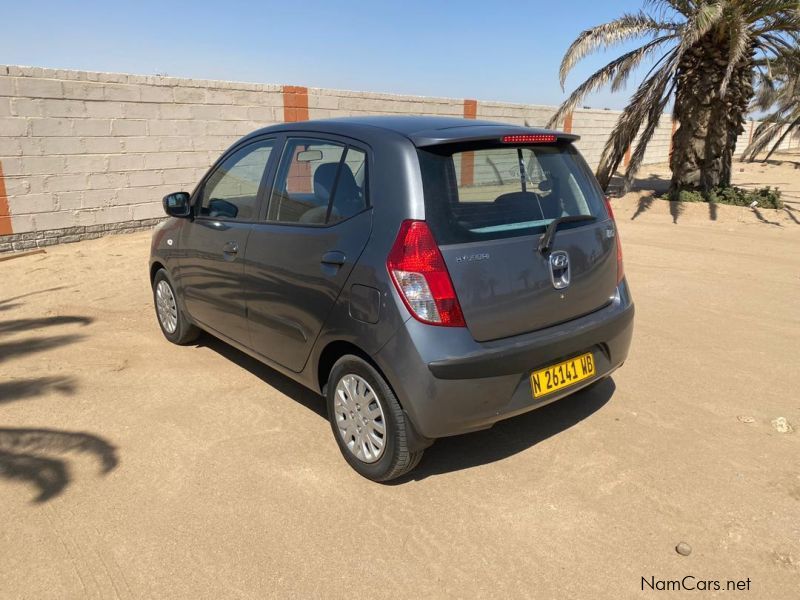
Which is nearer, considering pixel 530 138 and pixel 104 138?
pixel 530 138

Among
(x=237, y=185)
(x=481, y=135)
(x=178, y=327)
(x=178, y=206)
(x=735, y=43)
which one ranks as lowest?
(x=178, y=327)

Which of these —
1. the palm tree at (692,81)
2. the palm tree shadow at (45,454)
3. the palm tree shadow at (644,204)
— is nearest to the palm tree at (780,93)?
the palm tree at (692,81)

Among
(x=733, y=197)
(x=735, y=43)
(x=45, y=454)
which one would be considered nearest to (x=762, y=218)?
(x=733, y=197)

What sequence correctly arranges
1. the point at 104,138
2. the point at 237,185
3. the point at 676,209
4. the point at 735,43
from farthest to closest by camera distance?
the point at 676,209, the point at 735,43, the point at 104,138, the point at 237,185

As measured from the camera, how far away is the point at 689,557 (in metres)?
2.64

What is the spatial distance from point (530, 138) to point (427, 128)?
1.82ft

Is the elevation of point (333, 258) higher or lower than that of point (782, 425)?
higher

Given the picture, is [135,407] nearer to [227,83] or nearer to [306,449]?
[306,449]

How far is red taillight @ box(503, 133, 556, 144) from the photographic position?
3.25 meters

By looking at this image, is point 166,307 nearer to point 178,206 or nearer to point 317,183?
point 178,206

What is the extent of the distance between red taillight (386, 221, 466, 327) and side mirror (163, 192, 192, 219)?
7.43 ft

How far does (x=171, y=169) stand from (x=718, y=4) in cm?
934

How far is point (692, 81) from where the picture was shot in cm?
1204

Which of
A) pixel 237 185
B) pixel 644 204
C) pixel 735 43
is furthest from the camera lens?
pixel 644 204
